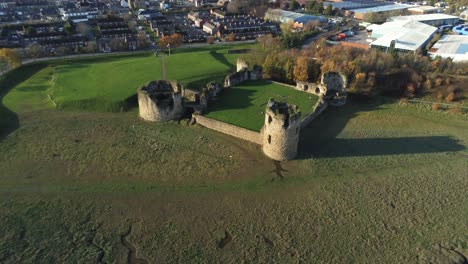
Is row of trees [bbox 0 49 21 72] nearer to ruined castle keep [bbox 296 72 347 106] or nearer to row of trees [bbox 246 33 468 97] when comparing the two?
row of trees [bbox 246 33 468 97]

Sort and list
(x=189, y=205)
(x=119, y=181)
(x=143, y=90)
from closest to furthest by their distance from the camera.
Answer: (x=189, y=205)
(x=119, y=181)
(x=143, y=90)

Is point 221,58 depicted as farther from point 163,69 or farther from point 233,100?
point 233,100

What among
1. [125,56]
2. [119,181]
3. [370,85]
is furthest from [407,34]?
[119,181]

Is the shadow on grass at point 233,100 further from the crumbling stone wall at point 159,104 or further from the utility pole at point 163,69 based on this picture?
the utility pole at point 163,69

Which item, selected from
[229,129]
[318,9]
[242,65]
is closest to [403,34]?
[318,9]

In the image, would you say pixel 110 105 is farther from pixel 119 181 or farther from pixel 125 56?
pixel 125 56
